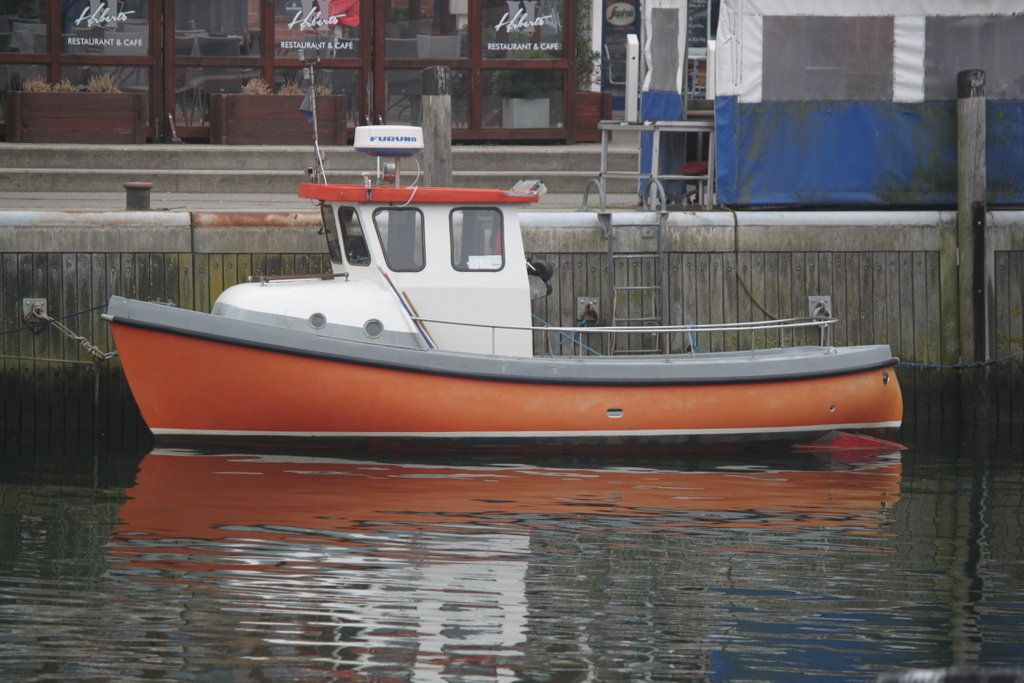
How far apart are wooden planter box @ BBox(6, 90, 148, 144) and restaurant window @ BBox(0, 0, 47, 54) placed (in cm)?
56

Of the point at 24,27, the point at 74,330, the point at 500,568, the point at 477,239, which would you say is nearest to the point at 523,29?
the point at 24,27

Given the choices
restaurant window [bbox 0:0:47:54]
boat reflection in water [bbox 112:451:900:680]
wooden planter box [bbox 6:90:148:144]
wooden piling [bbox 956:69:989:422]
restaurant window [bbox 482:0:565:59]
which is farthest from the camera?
restaurant window [bbox 482:0:565:59]

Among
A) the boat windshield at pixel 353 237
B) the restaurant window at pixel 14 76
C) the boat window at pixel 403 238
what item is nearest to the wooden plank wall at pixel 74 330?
the boat windshield at pixel 353 237

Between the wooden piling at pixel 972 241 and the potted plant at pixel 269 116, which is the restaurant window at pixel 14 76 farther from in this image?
the wooden piling at pixel 972 241

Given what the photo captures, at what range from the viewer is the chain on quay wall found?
903 cm

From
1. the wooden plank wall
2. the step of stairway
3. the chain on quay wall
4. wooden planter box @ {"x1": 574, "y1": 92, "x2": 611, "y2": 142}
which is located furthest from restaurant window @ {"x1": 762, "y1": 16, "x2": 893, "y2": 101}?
the wooden plank wall

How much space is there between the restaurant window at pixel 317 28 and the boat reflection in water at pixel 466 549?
6847mm

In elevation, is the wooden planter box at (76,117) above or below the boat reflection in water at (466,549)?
above

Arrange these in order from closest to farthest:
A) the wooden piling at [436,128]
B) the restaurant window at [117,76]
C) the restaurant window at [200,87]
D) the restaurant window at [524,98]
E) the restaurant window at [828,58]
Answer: the wooden piling at [436,128]
the restaurant window at [828,58]
the restaurant window at [117,76]
the restaurant window at [200,87]
the restaurant window at [524,98]

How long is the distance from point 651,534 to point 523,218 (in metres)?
3.63

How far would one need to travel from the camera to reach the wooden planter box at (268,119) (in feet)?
44.4

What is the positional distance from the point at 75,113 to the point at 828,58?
25.4ft

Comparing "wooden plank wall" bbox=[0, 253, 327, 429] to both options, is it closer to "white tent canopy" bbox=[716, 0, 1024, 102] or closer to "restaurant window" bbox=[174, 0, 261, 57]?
"white tent canopy" bbox=[716, 0, 1024, 102]

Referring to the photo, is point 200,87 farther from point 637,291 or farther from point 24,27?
point 637,291
